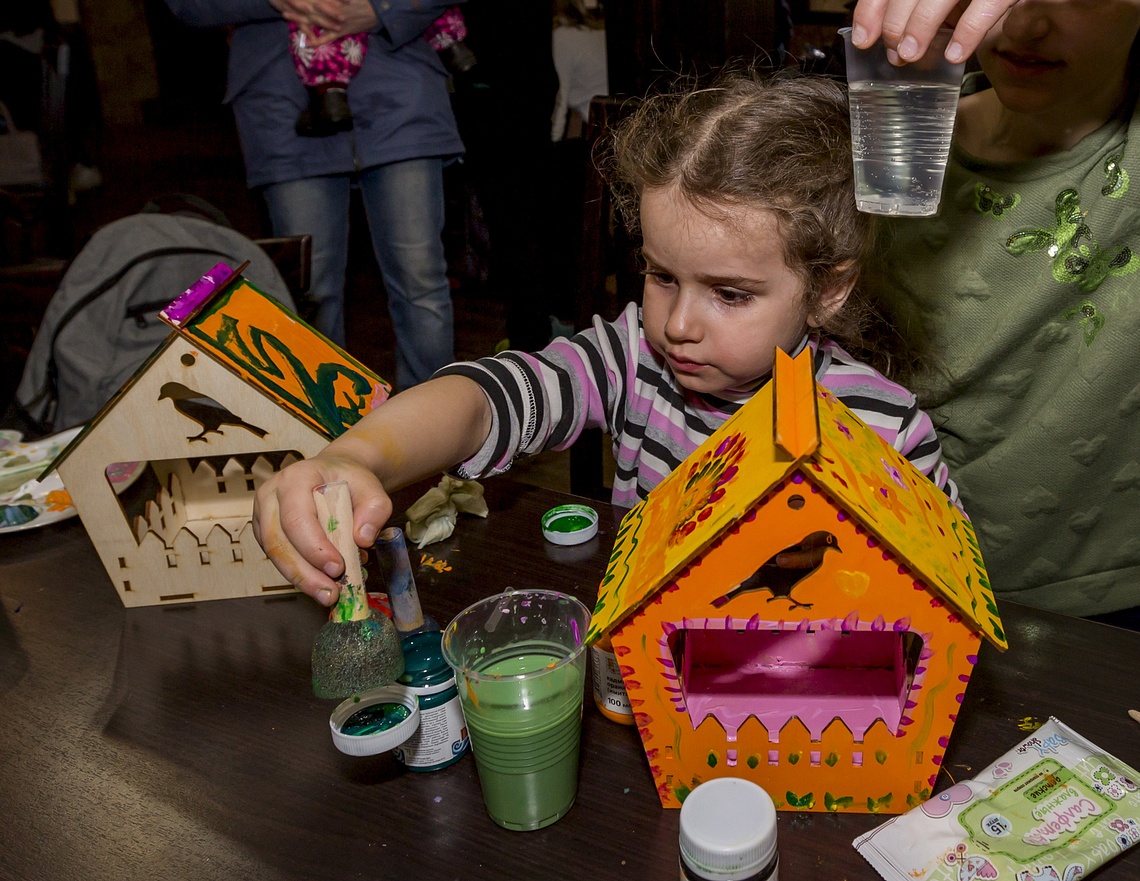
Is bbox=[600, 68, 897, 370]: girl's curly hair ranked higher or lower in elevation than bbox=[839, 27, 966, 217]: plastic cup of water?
lower

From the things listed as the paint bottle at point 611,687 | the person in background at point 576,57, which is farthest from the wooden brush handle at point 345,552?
the person in background at point 576,57

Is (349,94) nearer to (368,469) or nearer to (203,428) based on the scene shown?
(203,428)

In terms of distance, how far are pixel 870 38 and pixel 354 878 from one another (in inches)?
29.9

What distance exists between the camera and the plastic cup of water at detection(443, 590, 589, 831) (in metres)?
0.69

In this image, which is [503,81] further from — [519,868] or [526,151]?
[519,868]

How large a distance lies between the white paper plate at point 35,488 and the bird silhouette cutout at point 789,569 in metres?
0.77

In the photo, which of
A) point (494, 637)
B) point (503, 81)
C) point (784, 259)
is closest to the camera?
point (494, 637)

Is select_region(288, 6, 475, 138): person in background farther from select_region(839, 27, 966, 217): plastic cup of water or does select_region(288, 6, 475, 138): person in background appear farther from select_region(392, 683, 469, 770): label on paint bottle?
select_region(392, 683, 469, 770): label on paint bottle

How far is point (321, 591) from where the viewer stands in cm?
71

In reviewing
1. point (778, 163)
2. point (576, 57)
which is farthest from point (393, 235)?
point (778, 163)

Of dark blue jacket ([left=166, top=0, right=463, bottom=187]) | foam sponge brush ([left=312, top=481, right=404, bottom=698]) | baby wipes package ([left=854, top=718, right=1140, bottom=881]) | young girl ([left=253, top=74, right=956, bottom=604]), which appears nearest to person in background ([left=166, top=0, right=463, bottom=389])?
dark blue jacket ([left=166, top=0, right=463, bottom=187])

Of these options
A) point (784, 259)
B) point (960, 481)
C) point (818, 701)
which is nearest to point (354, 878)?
point (818, 701)

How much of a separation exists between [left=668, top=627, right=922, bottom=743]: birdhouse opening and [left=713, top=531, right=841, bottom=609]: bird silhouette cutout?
5cm

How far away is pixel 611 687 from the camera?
818mm
